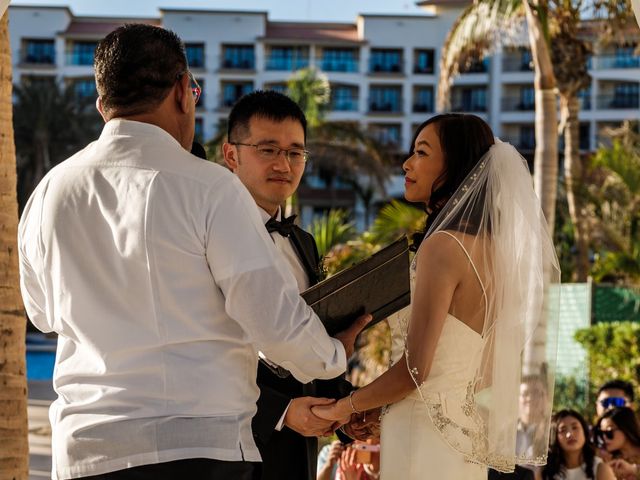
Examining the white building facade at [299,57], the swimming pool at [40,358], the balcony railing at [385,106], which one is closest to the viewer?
the swimming pool at [40,358]

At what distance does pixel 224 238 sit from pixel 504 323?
59.2 inches

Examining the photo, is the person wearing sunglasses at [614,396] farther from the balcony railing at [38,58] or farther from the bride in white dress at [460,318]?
the balcony railing at [38,58]

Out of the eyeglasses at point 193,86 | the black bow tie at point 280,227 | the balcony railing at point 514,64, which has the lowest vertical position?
the black bow tie at point 280,227

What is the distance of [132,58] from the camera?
8.69 feet

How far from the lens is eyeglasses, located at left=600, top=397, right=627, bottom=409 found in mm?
8445

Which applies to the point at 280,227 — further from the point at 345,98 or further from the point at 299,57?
the point at 345,98

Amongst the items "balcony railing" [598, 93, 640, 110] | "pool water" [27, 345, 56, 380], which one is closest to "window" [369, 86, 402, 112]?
"balcony railing" [598, 93, 640, 110]

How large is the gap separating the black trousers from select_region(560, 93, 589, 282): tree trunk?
1457 cm

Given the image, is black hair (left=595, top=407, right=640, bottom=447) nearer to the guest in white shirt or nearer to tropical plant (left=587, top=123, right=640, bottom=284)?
the guest in white shirt

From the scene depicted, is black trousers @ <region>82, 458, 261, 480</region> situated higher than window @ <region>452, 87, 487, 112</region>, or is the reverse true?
window @ <region>452, 87, 487, 112</region>

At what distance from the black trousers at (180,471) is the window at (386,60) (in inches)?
2735

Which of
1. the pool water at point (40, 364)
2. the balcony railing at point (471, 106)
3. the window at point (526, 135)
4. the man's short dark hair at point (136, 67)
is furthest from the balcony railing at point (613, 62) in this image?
the man's short dark hair at point (136, 67)

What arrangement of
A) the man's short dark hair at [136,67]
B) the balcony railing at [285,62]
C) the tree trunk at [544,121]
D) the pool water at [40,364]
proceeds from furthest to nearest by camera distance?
the balcony railing at [285,62] → the pool water at [40,364] → the tree trunk at [544,121] → the man's short dark hair at [136,67]

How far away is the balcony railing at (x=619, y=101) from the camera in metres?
67.2
